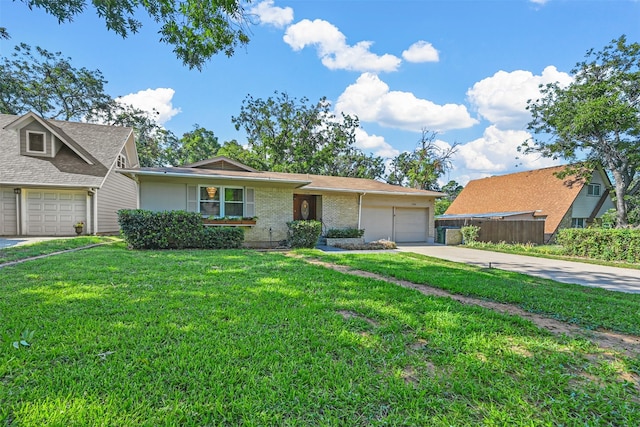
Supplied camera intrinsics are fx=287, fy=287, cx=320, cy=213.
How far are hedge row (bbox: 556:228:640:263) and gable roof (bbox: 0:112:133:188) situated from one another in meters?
20.6

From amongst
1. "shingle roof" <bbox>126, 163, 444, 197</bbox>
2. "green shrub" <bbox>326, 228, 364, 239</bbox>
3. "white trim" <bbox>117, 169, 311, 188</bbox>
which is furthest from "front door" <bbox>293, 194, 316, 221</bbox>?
"white trim" <bbox>117, 169, 311, 188</bbox>

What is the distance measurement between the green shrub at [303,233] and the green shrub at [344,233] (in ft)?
6.76

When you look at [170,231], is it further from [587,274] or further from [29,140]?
[587,274]

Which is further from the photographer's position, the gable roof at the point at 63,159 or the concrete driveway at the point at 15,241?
the gable roof at the point at 63,159

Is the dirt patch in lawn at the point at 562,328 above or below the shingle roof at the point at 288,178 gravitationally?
below

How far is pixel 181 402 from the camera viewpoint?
186 cm

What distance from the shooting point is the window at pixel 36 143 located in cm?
1381

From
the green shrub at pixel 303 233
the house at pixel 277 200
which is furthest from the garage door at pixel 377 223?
the green shrub at pixel 303 233

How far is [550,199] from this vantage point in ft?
61.5

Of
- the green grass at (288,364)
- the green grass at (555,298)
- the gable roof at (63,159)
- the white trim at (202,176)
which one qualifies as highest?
the gable roof at (63,159)

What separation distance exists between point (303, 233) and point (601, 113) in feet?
49.3

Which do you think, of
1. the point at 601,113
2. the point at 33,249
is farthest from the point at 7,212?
the point at 601,113

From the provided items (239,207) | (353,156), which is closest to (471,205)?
(353,156)

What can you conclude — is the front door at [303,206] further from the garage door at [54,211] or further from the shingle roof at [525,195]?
the shingle roof at [525,195]
